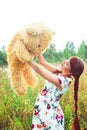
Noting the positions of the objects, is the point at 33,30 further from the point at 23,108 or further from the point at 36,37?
the point at 23,108

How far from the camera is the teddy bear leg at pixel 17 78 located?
4.22 meters

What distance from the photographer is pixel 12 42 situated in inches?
163

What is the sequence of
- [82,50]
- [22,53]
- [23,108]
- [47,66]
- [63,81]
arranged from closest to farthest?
[22,53]
[63,81]
[47,66]
[23,108]
[82,50]

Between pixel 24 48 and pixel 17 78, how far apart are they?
320 mm

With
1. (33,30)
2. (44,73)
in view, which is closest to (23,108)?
(44,73)

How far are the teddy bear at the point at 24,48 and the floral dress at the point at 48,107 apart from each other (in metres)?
0.18

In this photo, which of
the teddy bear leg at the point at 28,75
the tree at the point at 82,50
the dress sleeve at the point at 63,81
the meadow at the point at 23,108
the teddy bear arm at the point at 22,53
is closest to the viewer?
the teddy bear arm at the point at 22,53

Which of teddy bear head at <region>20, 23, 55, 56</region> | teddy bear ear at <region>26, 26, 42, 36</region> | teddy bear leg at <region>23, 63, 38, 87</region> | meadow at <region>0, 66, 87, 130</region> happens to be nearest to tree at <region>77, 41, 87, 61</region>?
meadow at <region>0, 66, 87, 130</region>

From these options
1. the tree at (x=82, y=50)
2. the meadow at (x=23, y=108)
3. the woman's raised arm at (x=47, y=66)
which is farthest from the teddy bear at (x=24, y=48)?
the tree at (x=82, y=50)

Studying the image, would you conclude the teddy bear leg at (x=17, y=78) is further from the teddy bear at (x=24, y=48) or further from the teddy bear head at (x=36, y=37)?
the teddy bear head at (x=36, y=37)

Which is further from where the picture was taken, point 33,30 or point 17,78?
point 17,78

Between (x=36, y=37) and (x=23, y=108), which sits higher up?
(x=36, y=37)

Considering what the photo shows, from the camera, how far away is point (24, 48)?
4.02 m

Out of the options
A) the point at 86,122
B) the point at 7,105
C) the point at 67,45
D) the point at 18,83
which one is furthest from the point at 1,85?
the point at 67,45
